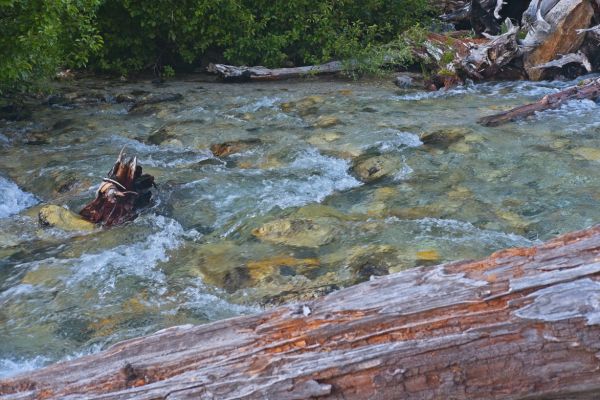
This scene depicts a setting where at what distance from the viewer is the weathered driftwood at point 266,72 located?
1291cm

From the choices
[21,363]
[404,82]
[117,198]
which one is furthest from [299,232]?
[404,82]

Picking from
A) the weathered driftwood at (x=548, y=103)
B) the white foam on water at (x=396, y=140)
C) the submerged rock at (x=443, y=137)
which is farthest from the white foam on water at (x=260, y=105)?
the weathered driftwood at (x=548, y=103)

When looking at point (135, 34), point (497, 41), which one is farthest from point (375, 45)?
point (135, 34)

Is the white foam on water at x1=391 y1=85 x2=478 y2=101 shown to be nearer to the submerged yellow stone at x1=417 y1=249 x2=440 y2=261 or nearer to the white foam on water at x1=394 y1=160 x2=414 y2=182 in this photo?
the white foam on water at x1=394 y1=160 x2=414 y2=182

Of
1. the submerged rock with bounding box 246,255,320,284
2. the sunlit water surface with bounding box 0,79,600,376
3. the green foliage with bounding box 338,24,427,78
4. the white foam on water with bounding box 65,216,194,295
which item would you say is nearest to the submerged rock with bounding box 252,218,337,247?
the sunlit water surface with bounding box 0,79,600,376

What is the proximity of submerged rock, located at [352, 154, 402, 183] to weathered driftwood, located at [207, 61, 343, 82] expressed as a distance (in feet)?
18.3

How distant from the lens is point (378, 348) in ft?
8.02

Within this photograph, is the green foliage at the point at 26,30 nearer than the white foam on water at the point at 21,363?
No

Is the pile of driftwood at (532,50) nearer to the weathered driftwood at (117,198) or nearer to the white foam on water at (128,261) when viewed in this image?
the weathered driftwood at (117,198)

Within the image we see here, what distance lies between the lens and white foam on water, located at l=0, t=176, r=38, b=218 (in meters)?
7.00

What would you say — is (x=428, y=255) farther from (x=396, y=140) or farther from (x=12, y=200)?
(x=12, y=200)

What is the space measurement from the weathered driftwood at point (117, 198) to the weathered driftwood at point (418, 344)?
12.6ft

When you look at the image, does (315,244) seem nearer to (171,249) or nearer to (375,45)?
(171,249)

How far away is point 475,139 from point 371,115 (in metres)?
1.96
